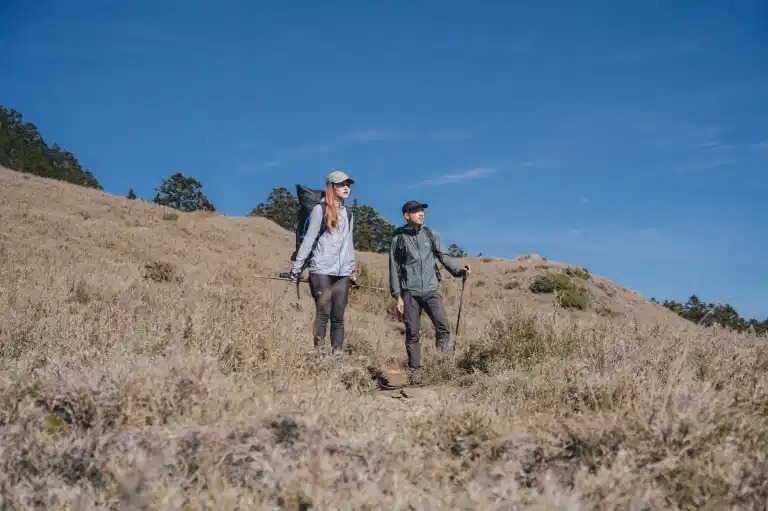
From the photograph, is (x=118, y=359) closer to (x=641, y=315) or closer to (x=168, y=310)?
(x=168, y=310)

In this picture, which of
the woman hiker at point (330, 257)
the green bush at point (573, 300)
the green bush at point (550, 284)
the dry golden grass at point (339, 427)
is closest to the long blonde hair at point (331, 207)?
the woman hiker at point (330, 257)

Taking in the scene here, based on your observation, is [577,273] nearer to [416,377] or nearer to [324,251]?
[416,377]

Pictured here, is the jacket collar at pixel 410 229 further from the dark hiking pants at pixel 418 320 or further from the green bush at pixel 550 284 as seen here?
the green bush at pixel 550 284

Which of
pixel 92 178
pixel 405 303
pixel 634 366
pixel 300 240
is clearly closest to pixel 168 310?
pixel 300 240

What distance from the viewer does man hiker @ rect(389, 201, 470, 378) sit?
697 cm

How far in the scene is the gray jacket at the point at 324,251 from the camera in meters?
6.26

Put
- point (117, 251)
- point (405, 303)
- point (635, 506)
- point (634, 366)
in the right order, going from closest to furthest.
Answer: point (635, 506), point (634, 366), point (405, 303), point (117, 251)

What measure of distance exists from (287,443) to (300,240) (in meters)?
3.89

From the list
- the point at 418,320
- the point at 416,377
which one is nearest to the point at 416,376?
the point at 416,377

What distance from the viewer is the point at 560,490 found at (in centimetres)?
237

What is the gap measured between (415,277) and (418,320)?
1.63ft

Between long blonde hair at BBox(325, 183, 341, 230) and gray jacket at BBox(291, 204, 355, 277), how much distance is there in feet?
0.19

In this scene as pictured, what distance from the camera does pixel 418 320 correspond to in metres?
6.98

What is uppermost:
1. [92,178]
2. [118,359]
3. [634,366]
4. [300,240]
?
[92,178]
